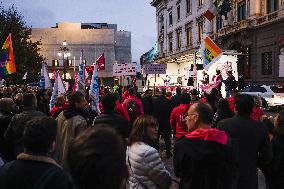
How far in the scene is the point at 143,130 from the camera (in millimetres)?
4617

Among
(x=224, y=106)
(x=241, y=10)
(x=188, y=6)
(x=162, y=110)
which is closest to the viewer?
(x=224, y=106)

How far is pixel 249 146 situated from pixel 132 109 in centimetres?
507

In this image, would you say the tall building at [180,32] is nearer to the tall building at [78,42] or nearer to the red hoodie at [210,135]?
the tall building at [78,42]

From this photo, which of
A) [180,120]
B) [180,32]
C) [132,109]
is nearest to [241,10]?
[180,32]

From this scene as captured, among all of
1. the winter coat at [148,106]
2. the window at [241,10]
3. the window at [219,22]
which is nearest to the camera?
the winter coat at [148,106]

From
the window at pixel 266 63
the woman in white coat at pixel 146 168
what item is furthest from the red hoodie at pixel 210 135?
the window at pixel 266 63

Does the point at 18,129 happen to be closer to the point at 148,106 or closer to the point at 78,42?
the point at 148,106

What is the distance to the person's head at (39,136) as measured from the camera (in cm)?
316

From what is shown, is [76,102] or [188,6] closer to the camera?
[76,102]

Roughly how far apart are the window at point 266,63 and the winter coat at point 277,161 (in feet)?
94.3

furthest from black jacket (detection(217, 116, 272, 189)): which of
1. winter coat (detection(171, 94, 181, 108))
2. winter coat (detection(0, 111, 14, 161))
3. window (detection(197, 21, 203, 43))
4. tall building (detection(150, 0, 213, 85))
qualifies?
window (detection(197, 21, 203, 43))

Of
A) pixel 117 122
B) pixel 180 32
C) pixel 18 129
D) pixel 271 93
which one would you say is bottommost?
pixel 271 93

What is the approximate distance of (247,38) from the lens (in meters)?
35.5

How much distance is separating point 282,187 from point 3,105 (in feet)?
14.2
